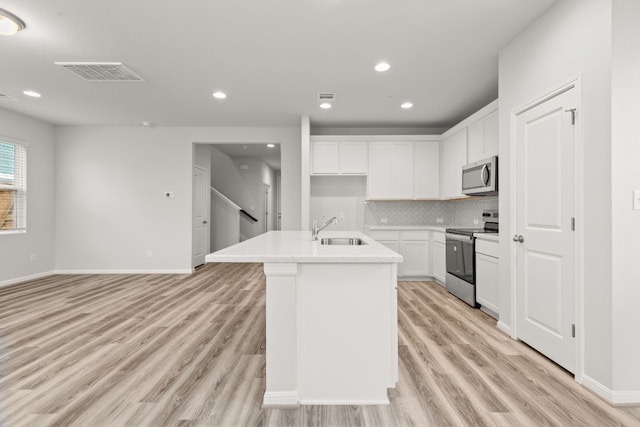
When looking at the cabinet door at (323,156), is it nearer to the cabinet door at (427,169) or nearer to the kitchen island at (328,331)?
the cabinet door at (427,169)

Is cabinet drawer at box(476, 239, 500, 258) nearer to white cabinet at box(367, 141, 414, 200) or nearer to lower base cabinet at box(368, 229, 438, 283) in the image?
lower base cabinet at box(368, 229, 438, 283)

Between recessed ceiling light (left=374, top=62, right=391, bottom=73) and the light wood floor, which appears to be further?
recessed ceiling light (left=374, top=62, right=391, bottom=73)

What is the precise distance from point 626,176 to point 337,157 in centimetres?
407

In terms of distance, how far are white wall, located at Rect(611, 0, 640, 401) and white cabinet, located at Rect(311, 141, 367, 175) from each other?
12.7 ft

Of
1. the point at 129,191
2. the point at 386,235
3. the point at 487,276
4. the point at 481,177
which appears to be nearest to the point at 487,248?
the point at 487,276

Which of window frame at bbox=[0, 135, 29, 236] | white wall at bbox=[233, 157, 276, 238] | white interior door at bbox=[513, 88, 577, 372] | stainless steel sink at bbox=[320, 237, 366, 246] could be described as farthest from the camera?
white wall at bbox=[233, 157, 276, 238]

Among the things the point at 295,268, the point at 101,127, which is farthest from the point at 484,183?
the point at 101,127

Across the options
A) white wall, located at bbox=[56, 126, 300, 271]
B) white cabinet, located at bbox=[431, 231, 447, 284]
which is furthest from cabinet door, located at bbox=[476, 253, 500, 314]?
white wall, located at bbox=[56, 126, 300, 271]

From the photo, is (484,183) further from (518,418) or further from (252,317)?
(252,317)

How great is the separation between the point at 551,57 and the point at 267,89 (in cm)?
297

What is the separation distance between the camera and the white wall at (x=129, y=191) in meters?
6.11

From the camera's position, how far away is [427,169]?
5656mm

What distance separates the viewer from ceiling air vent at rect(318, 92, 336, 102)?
14.4 ft

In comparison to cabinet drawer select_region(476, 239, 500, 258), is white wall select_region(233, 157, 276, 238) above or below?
above
